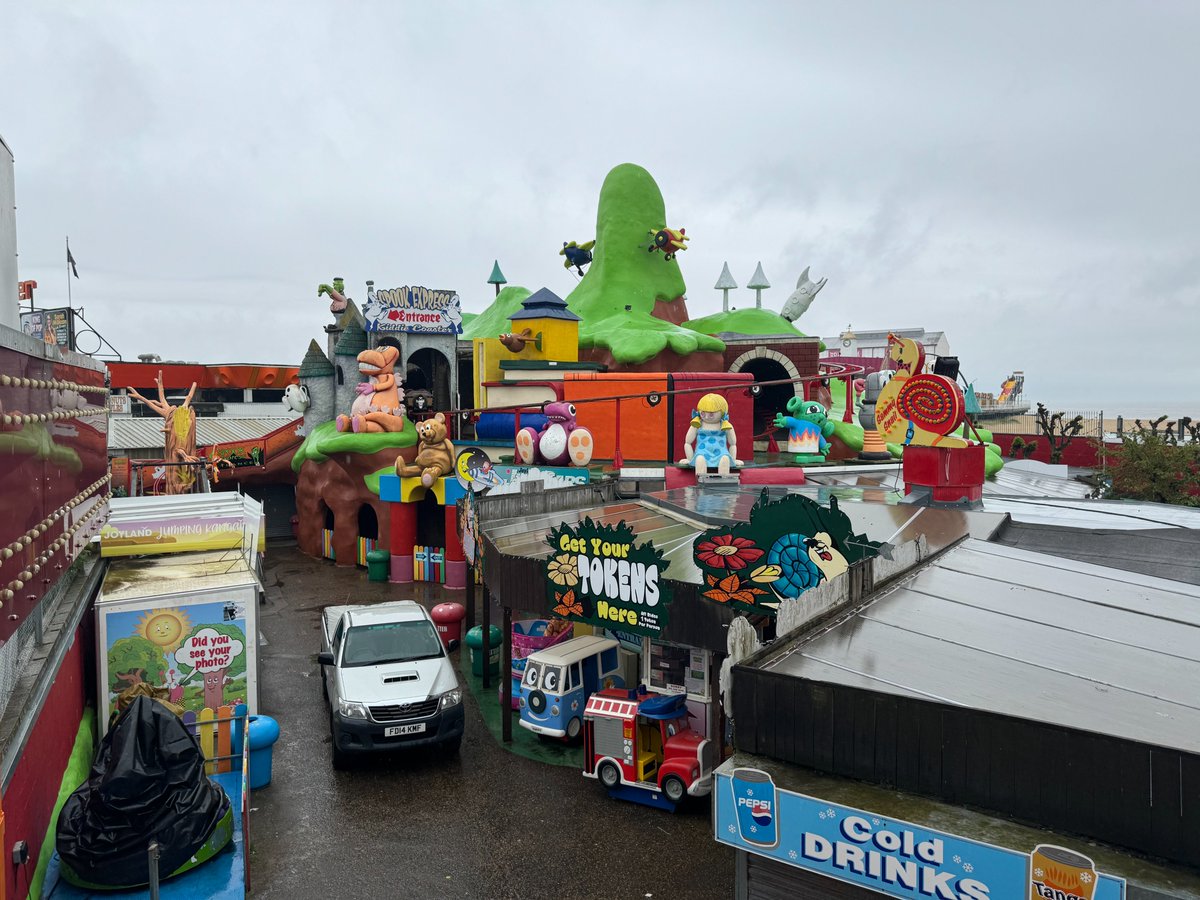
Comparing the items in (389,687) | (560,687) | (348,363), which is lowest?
(560,687)

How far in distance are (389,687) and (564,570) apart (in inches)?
117

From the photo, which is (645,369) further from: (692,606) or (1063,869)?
(1063,869)

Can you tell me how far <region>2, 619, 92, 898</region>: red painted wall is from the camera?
680cm

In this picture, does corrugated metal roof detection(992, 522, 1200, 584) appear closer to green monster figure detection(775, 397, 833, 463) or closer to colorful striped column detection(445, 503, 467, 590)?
green monster figure detection(775, 397, 833, 463)

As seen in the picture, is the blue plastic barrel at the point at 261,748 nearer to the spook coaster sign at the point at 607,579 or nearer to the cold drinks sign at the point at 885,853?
the spook coaster sign at the point at 607,579

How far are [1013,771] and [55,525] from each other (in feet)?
27.4

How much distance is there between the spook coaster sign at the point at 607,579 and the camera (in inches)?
411

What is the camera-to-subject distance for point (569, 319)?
94.5 ft

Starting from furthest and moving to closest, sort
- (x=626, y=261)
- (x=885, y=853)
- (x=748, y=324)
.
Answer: (x=626, y=261) < (x=748, y=324) < (x=885, y=853)

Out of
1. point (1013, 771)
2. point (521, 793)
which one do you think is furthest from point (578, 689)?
point (1013, 771)

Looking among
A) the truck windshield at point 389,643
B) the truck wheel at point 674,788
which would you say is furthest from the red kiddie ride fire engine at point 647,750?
the truck windshield at point 389,643

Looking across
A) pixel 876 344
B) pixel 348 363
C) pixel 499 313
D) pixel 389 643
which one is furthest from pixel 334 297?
pixel 876 344

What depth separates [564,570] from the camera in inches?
448

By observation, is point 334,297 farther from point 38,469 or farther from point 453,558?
point 38,469
